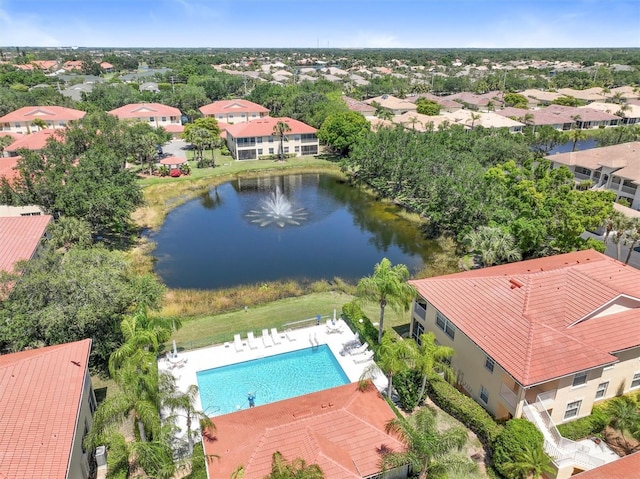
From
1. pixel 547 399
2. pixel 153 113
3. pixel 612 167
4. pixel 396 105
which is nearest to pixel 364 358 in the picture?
pixel 547 399

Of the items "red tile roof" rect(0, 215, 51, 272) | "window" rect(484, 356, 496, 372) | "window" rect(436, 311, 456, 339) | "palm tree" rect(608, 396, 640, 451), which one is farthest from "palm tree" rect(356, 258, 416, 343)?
"red tile roof" rect(0, 215, 51, 272)

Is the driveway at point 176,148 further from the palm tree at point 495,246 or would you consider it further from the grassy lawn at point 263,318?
the palm tree at point 495,246

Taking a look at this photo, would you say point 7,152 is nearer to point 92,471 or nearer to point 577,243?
point 92,471

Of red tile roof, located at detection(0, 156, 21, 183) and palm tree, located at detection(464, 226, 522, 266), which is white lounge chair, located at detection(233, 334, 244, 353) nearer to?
palm tree, located at detection(464, 226, 522, 266)

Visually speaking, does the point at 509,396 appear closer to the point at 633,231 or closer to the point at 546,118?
the point at 633,231

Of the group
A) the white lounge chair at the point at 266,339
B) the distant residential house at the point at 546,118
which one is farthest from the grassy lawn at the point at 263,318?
the distant residential house at the point at 546,118
